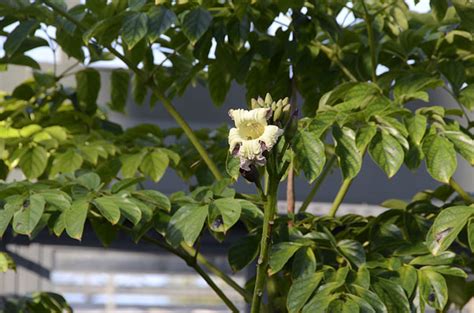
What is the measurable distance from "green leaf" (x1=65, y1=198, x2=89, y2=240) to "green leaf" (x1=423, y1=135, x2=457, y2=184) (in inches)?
19.5

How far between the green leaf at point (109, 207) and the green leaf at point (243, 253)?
21 centimetres

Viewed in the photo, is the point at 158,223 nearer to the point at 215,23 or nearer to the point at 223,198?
the point at 223,198

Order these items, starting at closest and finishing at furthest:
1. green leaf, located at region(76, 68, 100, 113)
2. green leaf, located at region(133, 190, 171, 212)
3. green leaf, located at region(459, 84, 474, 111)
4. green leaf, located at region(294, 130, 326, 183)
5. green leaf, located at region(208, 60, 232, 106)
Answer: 1. green leaf, located at region(294, 130, 326, 183)
2. green leaf, located at region(133, 190, 171, 212)
3. green leaf, located at region(459, 84, 474, 111)
4. green leaf, located at region(208, 60, 232, 106)
5. green leaf, located at region(76, 68, 100, 113)

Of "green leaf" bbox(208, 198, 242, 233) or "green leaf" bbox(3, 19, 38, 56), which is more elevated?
"green leaf" bbox(3, 19, 38, 56)

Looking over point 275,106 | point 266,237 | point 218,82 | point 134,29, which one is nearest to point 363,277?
point 266,237

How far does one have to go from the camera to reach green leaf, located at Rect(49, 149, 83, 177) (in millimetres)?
1810

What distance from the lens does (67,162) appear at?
1.82m

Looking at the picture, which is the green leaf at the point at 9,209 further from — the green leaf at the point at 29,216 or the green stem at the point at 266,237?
the green stem at the point at 266,237

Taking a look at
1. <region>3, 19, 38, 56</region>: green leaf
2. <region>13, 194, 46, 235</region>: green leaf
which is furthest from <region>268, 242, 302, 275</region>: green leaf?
<region>3, 19, 38, 56</region>: green leaf

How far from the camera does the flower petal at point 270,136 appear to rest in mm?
1020

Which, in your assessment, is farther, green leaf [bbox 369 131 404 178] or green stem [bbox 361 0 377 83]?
green stem [bbox 361 0 377 83]

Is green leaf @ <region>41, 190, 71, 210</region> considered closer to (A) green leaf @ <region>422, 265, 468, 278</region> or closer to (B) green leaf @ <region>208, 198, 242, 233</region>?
(B) green leaf @ <region>208, 198, 242, 233</region>

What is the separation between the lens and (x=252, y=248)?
1.51m

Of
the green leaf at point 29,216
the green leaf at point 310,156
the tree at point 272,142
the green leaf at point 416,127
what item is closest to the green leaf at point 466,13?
the tree at point 272,142
